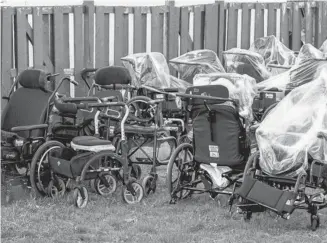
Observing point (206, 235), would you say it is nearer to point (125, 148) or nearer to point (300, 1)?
point (125, 148)

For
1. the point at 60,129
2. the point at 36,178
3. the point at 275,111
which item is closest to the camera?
the point at 275,111

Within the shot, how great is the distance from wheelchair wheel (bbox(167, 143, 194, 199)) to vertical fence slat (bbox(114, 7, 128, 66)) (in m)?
4.23

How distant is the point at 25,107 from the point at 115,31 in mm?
3506

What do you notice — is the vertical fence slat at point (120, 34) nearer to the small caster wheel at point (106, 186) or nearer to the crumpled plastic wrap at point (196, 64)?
the crumpled plastic wrap at point (196, 64)

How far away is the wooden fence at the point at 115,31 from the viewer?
11.6m

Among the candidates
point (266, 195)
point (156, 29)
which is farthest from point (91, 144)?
point (156, 29)

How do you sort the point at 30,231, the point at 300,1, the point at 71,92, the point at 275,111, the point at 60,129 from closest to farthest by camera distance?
the point at 30,231 → the point at 275,111 → the point at 60,129 → the point at 71,92 → the point at 300,1

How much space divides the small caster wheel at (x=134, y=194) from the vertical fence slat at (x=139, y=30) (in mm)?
4621

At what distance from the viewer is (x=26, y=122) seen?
9.33 meters

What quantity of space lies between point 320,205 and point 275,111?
96 cm

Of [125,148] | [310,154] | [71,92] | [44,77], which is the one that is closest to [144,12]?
[71,92]

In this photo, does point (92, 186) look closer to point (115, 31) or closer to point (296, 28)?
point (115, 31)

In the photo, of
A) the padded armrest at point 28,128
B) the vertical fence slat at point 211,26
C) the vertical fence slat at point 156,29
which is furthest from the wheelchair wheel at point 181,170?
the vertical fence slat at point 211,26

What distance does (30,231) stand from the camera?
7.32 m
